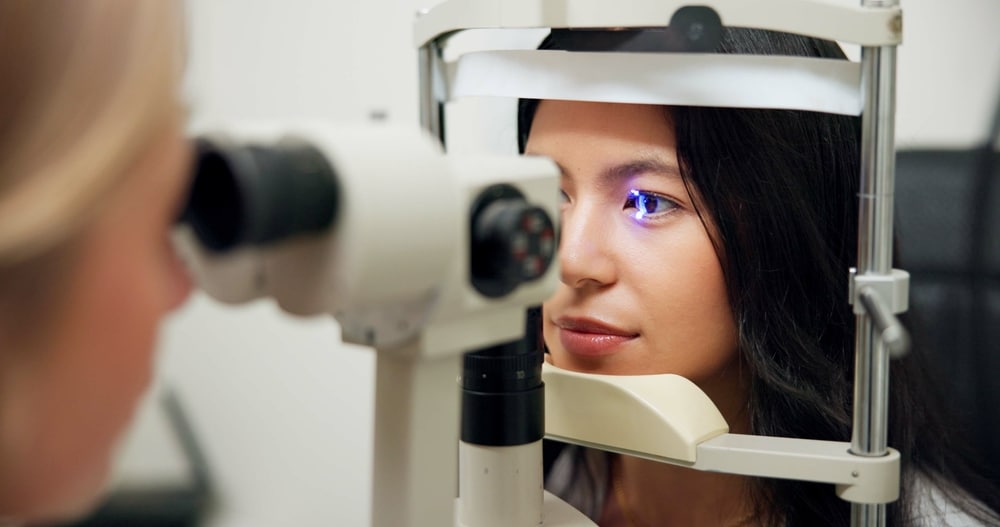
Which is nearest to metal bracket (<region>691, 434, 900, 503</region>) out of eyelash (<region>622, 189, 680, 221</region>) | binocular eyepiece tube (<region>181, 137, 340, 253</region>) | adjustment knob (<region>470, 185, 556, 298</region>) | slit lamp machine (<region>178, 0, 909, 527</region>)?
slit lamp machine (<region>178, 0, 909, 527</region>)

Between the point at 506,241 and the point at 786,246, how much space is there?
0.49 m

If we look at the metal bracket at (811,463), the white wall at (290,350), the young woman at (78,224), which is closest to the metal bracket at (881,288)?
the metal bracket at (811,463)

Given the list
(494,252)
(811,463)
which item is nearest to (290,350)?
(811,463)

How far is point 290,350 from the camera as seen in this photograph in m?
1.74

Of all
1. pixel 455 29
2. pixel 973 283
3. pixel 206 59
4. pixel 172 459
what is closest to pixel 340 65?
pixel 172 459

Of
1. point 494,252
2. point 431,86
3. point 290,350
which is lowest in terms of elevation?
point 290,350

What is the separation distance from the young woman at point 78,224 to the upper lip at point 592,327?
52cm

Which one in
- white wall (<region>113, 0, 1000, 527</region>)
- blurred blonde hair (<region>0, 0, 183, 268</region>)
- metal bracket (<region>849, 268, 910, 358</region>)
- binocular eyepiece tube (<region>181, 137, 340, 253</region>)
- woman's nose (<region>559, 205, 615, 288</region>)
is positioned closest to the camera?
blurred blonde hair (<region>0, 0, 183, 268</region>)

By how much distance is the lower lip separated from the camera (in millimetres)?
923

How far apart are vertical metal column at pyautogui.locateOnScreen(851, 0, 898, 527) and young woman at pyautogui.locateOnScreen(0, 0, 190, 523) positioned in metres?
0.53

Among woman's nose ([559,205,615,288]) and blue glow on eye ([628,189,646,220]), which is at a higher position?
blue glow on eye ([628,189,646,220])

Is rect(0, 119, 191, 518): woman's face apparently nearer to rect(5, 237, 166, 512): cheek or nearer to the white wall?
rect(5, 237, 166, 512): cheek

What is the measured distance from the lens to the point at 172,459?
156 centimetres

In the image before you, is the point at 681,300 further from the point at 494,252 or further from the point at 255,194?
the point at 255,194
